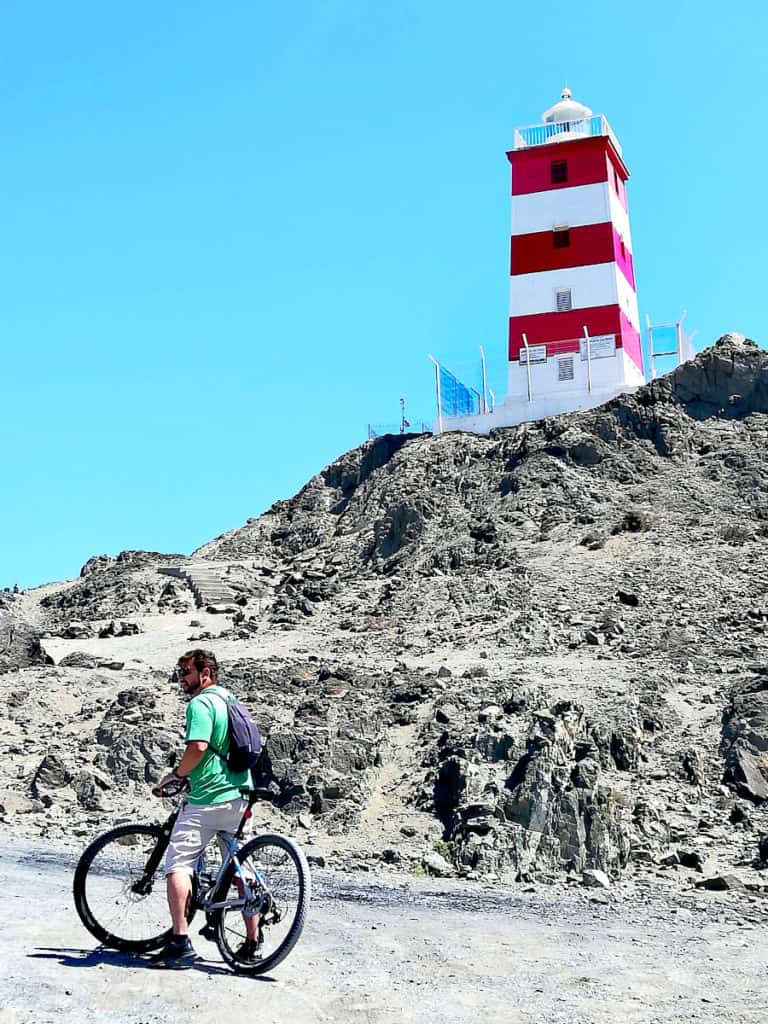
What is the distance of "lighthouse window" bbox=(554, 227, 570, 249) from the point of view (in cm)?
3912

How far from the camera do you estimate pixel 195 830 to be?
25.6 feet

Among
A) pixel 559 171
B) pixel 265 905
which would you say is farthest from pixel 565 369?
pixel 265 905

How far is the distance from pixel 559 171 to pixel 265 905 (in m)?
34.9

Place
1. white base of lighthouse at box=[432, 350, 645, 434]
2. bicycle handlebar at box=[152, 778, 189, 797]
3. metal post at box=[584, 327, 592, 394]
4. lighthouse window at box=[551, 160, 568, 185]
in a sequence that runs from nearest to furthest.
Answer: bicycle handlebar at box=[152, 778, 189, 797]
white base of lighthouse at box=[432, 350, 645, 434]
metal post at box=[584, 327, 592, 394]
lighthouse window at box=[551, 160, 568, 185]

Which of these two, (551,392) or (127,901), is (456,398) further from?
(127,901)

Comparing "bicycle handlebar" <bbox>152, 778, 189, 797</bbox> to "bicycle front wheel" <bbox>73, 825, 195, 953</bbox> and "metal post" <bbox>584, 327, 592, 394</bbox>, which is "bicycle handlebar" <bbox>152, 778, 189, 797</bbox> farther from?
"metal post" <bbox>584, 327, 592, 394</bbox>

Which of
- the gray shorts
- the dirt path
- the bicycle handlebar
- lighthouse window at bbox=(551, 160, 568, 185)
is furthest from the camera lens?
lighthouse window at bbox=(551, 160, 568, 185)

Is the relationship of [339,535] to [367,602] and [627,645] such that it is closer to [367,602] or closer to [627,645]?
[367,602]

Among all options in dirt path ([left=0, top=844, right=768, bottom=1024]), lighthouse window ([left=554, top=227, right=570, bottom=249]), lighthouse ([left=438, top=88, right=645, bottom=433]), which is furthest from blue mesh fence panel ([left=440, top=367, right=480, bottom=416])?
dirt path ([left=0, top=844, right=768, bottom=1024])

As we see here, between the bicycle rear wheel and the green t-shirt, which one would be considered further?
the green t-shirt

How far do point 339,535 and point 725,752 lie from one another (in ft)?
71.4

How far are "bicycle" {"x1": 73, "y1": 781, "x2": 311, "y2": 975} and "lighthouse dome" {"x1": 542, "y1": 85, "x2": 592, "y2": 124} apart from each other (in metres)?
36.3

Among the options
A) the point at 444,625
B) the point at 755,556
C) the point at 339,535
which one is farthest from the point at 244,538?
the point at 755,556

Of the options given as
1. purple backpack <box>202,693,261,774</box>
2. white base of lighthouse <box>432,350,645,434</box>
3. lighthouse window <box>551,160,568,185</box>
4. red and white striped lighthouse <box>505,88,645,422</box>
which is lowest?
purple backpack <box>202,693,261,774</box>
